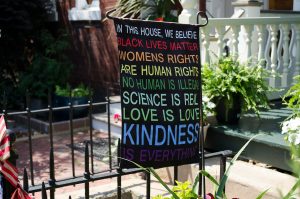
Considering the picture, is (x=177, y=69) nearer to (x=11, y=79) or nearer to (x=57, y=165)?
(x=57, y=165)

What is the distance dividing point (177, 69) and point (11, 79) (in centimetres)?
792

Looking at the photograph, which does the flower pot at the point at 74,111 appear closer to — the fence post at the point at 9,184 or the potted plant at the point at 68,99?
the potted plant at the point at 68,99

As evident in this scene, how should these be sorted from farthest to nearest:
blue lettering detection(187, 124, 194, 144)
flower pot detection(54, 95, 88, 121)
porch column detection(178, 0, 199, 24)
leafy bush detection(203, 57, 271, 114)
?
1. flower pot detection(54, 95, 88, 121)
2. porch column detection(178, 0, 199, 24)
3. leafy bush detection(203, 57, 271, 114)
4. blue lettering detection(187, 124, 194, 144)

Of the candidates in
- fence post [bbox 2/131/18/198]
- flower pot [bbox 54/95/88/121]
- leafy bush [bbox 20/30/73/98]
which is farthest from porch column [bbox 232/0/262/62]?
leafy bush [bbox 20/30/73/98]

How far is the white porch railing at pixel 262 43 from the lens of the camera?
17.1 ft

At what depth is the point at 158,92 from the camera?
2.56 metres

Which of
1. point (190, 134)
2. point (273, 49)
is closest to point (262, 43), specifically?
point (273, 49)

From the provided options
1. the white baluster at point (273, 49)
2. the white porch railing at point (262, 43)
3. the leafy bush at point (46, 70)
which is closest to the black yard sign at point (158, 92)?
the white porch railing at point (262, 43)

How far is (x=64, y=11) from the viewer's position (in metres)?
10.4

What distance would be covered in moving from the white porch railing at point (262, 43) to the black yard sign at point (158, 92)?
2.42m

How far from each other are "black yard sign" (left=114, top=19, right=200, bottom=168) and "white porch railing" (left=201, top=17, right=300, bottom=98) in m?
2.42

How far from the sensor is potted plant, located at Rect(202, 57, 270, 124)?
4422 mm

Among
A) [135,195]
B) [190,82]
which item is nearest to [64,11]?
[135,195]

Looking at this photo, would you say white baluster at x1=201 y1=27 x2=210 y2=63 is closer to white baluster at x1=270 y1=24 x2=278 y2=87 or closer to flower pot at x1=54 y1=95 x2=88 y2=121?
white baluster at x1=270 y1=24 x2=278 y2=87
